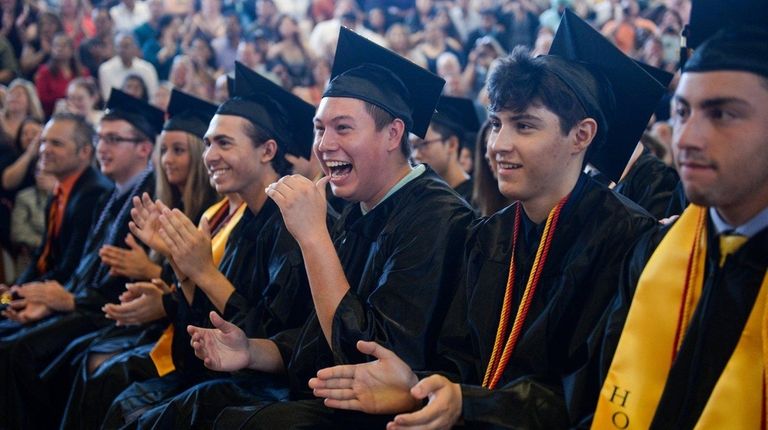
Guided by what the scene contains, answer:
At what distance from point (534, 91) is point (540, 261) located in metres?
0.52

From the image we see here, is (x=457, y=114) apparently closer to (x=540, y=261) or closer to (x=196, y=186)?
(x=196, y=186)

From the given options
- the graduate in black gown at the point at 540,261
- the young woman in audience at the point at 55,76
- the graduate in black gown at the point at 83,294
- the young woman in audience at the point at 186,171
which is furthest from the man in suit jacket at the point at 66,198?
the young woman in audience at the point at 55,76

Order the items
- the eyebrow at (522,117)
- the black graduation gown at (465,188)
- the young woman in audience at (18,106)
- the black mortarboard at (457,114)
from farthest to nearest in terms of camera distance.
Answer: the young woman in audience at (18,106) < the black mortarboard at (457,114) < the black graduation gown at (465,188) < the eyebrow at (522,117)

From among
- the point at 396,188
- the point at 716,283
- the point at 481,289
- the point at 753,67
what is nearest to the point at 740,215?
the point at 716,283

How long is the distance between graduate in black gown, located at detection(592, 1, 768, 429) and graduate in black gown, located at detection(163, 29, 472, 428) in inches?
36.1

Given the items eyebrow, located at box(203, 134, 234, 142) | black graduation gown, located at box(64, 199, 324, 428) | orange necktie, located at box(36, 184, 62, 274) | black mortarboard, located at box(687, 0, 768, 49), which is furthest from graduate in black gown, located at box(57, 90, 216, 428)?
black mortarboard, located at box(687, 0, 768, 49)

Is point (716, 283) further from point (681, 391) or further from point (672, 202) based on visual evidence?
point (672, 202)

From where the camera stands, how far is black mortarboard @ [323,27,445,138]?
3395 mm

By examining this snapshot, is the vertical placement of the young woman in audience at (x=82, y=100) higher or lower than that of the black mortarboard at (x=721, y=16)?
higher

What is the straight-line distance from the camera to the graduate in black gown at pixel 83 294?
4992mm

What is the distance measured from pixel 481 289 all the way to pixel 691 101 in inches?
40.4

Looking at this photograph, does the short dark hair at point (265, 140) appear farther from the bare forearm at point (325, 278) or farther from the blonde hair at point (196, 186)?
the bare forearm at point (325, 278)

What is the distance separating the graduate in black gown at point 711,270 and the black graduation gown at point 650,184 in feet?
6.47

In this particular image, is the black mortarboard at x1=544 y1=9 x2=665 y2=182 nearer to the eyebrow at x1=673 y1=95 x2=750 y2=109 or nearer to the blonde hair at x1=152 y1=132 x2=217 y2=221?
the eyebrow at x1=673 y1=95 x2=750 y2=109
